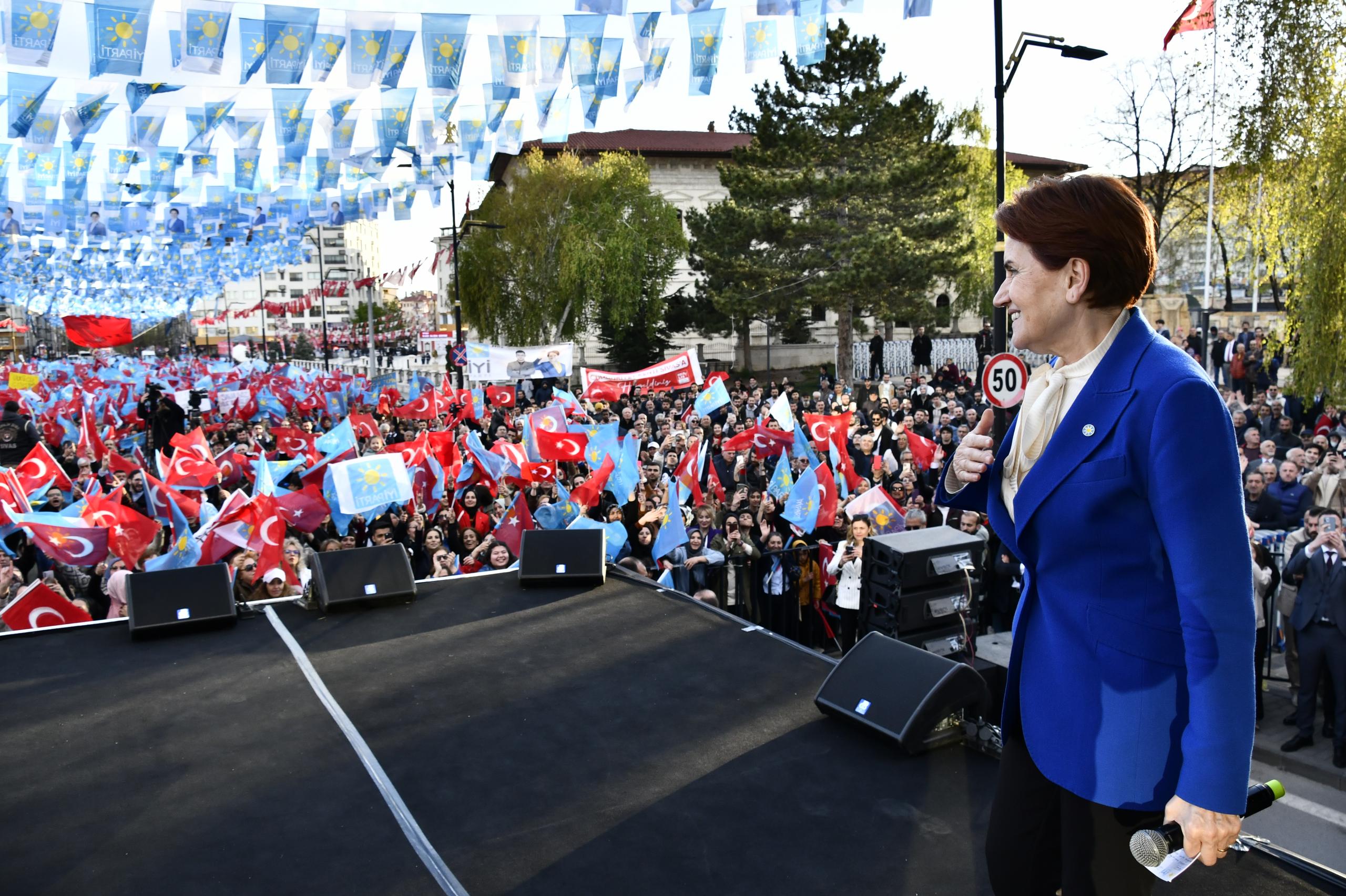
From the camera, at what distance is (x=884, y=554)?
20.1ft

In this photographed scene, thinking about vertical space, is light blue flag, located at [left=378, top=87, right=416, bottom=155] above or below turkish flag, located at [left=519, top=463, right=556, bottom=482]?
above

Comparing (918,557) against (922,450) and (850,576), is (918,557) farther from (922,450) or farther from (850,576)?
(922,450)

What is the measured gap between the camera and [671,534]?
31.6 ft

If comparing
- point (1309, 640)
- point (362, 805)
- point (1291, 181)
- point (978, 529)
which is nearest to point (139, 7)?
point (362, 805)

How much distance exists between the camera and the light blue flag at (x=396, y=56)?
939 centimetres

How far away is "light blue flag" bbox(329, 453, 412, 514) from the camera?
10570 millimetres

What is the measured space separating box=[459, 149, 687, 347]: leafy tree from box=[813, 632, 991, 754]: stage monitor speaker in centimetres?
3925

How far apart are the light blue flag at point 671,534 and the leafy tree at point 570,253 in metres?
34.4

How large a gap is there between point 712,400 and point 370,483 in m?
8.10

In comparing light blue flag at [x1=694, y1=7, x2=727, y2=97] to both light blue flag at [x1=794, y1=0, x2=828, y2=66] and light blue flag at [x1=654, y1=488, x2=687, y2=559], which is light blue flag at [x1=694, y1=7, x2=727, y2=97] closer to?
light blue flag at [x1=794, y1=0, x2=828, y2=66]

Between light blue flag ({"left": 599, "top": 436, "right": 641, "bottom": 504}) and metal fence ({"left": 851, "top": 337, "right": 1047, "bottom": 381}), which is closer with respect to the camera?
light blue flag ({"left": 599, "top": 436, "right": 641, "bottom": 504})

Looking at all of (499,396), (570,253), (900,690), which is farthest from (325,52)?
(570,253)

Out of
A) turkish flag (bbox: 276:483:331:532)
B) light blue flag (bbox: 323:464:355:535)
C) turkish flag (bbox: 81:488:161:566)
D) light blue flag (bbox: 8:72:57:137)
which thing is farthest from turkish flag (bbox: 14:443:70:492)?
light blue flag (bbox: 8:72:57:137)

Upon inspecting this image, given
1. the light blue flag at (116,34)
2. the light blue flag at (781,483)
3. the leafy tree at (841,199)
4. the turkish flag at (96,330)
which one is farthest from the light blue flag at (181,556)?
the turkish flag at (96,330)
